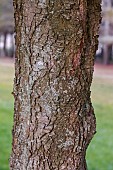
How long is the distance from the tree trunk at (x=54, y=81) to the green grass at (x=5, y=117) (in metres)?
4.11

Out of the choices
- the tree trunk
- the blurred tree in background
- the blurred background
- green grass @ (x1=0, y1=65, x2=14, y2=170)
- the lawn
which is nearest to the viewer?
the tree trunk

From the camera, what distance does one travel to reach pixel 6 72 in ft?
65.1

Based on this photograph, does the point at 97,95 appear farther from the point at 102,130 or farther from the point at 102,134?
the point at 102,134

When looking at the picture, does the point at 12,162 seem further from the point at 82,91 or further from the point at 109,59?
the point at 109,59

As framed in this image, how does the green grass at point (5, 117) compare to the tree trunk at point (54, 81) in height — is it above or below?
below

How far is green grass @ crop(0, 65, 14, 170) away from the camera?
21.5 ft

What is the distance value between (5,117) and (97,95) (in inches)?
209

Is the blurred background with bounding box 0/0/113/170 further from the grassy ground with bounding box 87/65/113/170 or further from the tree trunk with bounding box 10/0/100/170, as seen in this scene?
the tree trunk with bounding box 10/0/100/170

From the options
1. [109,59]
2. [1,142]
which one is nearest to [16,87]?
[1,142]

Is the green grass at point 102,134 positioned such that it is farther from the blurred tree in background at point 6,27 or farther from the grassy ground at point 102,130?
the blurred tree in background at point 6,27

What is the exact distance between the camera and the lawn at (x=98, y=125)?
671 centimetres

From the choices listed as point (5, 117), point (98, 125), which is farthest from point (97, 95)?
point (5, 117)

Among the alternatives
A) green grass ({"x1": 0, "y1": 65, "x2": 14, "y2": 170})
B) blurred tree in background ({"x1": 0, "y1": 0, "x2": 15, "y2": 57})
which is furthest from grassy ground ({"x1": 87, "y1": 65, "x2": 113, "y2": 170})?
blurred tree in background ({"x1": 0, "y1": 0, "x2": 15, "y2": 57})

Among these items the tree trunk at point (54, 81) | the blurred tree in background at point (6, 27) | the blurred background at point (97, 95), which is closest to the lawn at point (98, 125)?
the blurred background at point (97, 95)
